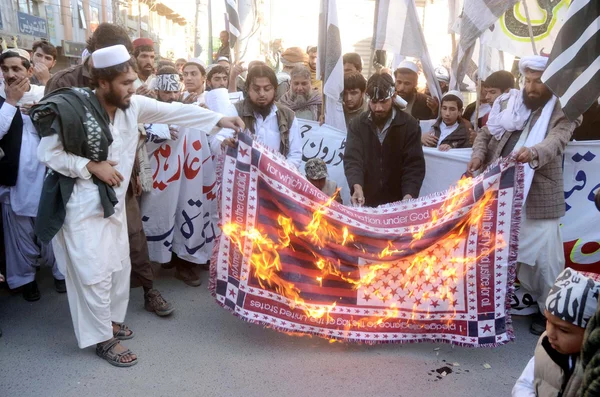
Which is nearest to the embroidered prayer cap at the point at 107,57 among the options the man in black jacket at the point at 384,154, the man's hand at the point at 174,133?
the man's hand at the point at 174,133

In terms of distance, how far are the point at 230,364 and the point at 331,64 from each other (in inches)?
124

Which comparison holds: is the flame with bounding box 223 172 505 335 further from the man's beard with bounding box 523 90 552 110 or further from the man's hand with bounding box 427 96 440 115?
the man's hand with bounding box 427 96 440 115

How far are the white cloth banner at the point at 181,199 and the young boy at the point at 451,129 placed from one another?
2149 millimetres

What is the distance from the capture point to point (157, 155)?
473 cm

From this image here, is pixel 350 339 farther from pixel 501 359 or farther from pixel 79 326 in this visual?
pixel 79 326

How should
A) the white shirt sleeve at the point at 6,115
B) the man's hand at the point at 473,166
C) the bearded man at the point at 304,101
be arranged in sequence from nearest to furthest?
the white shirt sleeve at the point at 6,115
the man's hand at the point at 473,166
the bearded man at the point at 304,101

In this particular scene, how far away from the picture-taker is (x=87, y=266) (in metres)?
3.30

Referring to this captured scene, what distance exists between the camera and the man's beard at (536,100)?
384cm

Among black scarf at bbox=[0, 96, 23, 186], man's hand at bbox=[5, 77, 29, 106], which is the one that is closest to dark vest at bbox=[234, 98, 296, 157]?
man's hand at bbox=[5, 77, 29, 106]

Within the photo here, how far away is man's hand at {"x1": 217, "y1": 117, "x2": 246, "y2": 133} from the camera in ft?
12.0

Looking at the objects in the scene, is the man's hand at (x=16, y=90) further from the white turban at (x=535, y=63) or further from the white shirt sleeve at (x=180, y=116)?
the white turban at (x=535, y=63)

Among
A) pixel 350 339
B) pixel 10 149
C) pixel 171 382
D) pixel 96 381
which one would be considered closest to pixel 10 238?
pixel 10 149

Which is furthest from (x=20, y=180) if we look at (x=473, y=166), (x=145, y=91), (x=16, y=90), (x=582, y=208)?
(x=582, y=208)

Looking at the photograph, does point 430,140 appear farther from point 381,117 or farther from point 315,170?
point 315,170
